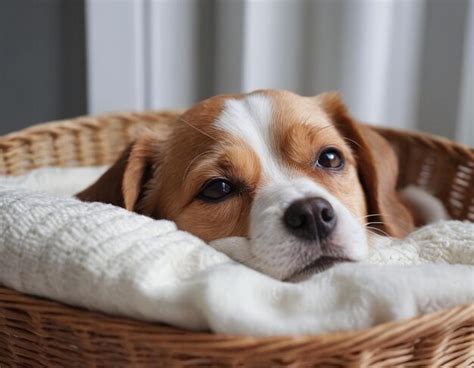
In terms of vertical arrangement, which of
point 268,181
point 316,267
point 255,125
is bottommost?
point 316,267

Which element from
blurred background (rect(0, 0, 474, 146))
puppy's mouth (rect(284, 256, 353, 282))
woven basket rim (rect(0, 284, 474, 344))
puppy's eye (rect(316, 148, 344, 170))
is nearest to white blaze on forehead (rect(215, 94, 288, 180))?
puppy's eye (rect(316, 148, 344, 170))

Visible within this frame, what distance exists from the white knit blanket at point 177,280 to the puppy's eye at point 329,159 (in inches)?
18.2

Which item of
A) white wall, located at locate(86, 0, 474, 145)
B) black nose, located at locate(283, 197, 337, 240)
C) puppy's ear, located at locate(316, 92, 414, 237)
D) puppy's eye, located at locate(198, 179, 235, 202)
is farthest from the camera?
white wall, located at locate(86, 0, 474, 145)

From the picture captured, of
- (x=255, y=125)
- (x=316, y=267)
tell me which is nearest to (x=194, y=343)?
(x=316, y=267)

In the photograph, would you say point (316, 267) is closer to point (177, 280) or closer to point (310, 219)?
point (310, 219)

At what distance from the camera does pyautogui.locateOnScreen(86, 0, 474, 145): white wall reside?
243 cm

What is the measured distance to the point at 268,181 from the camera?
1.41 meters

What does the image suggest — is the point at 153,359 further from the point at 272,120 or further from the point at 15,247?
the point at 272,120

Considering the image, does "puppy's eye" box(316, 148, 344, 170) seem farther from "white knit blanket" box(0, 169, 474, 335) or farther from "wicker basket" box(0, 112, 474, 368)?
"wicker basket" box(0, 112, 474, 368)

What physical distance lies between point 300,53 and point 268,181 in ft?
4.50

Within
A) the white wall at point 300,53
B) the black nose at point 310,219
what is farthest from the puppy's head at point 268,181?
the white wall at point 300,53

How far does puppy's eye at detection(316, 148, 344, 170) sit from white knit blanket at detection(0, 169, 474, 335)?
462mm

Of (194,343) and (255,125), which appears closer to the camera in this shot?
(194,343)

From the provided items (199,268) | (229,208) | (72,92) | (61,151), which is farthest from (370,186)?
(72,92)
